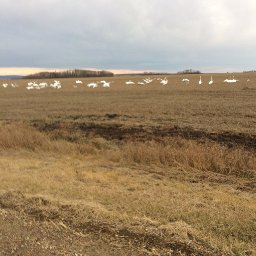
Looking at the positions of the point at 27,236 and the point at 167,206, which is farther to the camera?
the point at 167,206

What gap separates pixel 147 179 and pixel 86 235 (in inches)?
166

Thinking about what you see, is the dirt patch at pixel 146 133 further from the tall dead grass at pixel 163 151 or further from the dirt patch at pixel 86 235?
the dirt patch at pixel 86 235

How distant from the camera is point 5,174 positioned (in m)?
10.2

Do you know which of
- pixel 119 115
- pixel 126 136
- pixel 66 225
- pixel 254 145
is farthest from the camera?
pixel 119 115

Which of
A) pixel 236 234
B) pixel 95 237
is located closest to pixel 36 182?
pixel 95 237

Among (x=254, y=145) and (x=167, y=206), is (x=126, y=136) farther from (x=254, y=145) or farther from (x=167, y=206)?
(x=167, y=206)

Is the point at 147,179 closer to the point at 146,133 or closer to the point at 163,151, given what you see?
the point at 163,151

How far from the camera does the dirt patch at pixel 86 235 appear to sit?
17.7 feet

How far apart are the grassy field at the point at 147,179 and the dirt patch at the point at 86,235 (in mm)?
17

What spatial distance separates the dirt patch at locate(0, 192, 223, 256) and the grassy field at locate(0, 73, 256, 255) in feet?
0.05

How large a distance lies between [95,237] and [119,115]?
54.5 feet

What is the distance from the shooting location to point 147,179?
394 inches

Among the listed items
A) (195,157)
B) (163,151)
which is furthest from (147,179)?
(163,151)

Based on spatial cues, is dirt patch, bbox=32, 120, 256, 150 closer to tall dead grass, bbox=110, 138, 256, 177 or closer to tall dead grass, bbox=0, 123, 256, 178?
tall dead grass, bbox=0, 123, 256, 178
